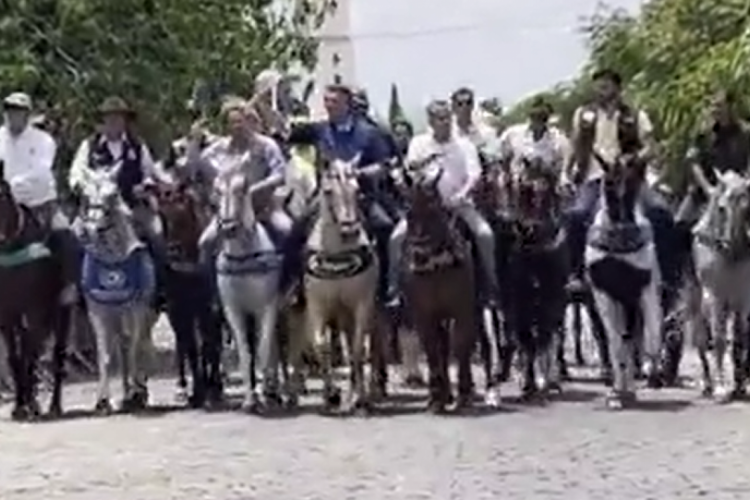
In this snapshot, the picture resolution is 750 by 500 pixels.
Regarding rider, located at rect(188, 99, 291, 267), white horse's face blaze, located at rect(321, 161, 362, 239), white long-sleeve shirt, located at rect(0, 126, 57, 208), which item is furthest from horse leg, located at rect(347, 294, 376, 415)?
white long-sleeve shirt, located at rect(0, 126, 57, 208)

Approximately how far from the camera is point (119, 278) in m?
20.3

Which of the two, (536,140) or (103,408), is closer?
(103,408)

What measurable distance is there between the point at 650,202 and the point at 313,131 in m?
3.11

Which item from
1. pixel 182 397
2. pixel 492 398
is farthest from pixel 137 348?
pixel 492 398

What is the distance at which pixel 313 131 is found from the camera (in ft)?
67.4

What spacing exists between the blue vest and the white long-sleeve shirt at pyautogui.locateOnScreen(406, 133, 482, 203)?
2353mm

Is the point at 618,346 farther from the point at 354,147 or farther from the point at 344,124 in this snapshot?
the point at 344,124

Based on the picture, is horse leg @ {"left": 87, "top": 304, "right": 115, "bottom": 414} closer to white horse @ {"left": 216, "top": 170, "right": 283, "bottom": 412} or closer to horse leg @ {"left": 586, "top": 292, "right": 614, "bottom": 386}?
white horse @ {"left": 216, "top": 170, "right": 283, "bottom": 412}

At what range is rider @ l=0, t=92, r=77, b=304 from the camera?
20.5 metres

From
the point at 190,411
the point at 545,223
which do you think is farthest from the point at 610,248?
the point at 190,411

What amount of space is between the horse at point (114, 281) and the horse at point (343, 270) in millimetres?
1450

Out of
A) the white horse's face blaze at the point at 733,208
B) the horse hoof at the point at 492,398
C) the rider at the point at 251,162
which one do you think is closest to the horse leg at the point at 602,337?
the horse hoof at the point at 492,398

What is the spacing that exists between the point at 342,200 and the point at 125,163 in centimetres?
224

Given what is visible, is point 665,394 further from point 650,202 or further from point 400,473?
point 400,473
